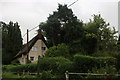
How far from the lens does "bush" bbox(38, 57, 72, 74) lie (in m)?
18.8

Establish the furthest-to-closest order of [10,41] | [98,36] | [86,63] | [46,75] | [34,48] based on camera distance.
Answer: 1. [34,48]
2. [10,41]
3. [98,36]
4. [86,63]
5. [46,75]

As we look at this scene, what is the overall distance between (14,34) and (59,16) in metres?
9.88

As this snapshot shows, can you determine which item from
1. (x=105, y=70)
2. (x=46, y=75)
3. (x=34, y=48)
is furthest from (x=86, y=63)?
(x=34, y=48)

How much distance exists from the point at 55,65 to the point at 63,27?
28.9 m

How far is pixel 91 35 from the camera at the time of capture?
45.5 m

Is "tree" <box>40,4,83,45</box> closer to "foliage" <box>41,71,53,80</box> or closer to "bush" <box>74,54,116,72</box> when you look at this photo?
"bush" <box>74,54,116,72</box>

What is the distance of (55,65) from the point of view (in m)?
19.8

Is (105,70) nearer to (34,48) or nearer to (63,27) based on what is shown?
(63,27)

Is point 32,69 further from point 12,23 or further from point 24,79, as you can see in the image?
point 12,23

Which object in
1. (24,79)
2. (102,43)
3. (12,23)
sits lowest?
(24,79)

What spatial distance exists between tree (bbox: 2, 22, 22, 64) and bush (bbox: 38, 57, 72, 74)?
89.8ft

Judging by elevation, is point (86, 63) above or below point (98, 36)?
below

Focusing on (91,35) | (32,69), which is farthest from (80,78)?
(91,35)

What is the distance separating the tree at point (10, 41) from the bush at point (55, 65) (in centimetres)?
2736
